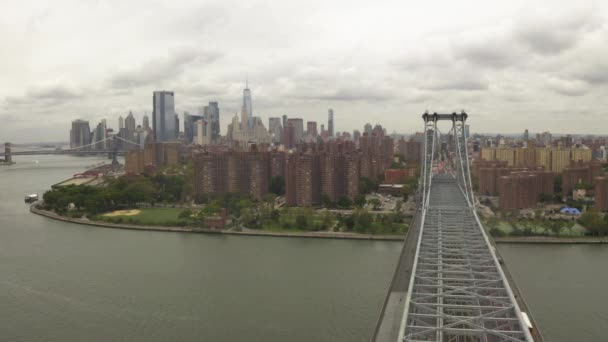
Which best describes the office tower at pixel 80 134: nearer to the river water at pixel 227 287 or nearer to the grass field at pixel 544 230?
the river water at pixel 227 287

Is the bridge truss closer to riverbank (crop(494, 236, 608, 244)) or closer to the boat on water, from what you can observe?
riverbank (crop(494, 236, 608, 244))

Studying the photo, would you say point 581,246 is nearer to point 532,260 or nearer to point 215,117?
point 532,260

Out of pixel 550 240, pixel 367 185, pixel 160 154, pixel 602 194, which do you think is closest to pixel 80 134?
pixel 160 154

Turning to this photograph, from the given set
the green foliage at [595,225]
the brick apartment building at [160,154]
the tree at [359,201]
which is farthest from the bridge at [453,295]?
the brick apartment building at [160,154]

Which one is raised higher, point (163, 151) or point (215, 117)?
point (215, 117)

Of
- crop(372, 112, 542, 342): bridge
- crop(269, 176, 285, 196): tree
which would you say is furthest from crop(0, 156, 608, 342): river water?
crop(269, 176, 285, 196): tree

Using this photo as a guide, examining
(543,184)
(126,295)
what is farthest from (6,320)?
(543,184)
